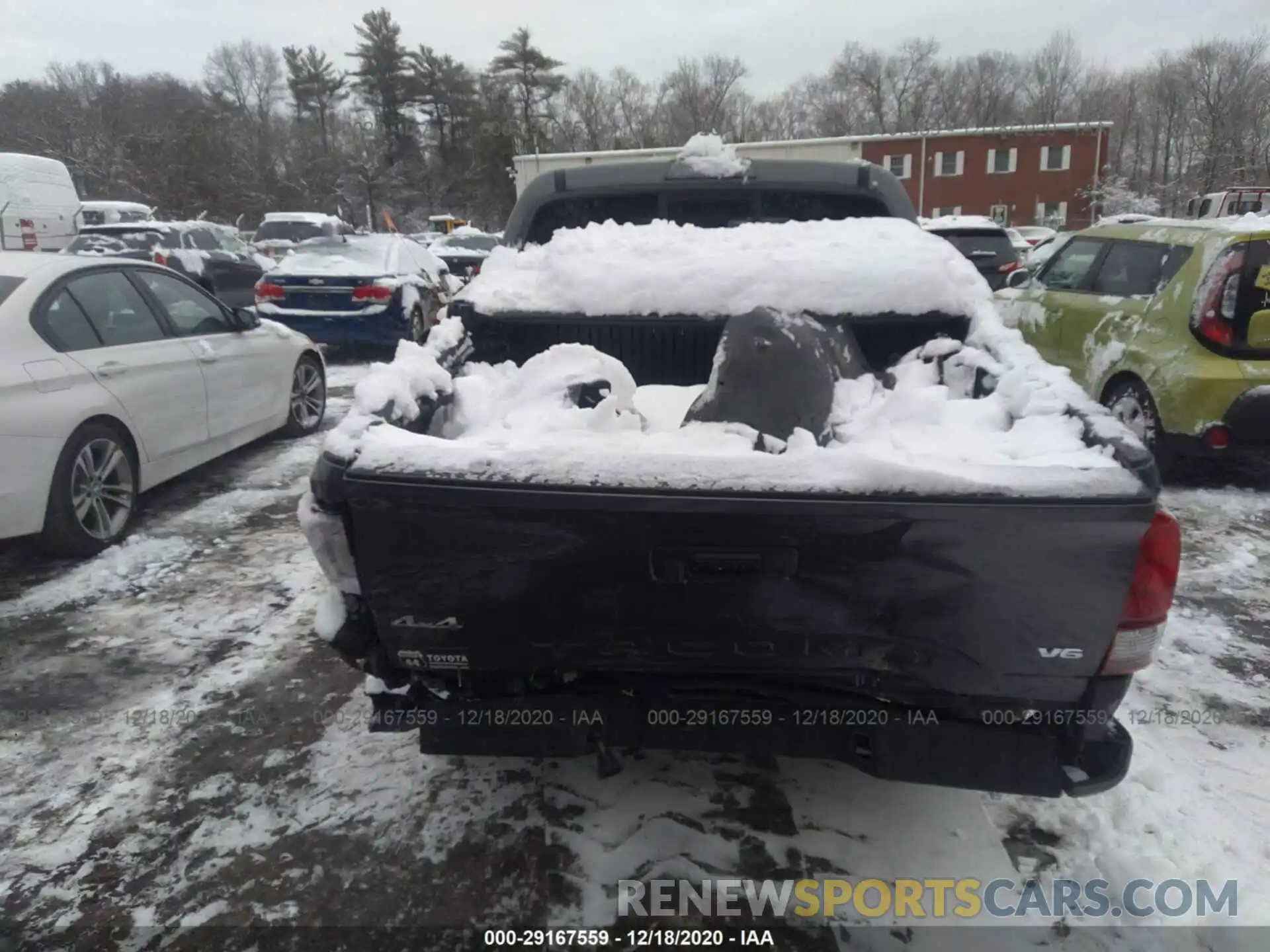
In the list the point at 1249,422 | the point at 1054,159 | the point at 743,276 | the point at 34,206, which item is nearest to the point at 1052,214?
the point at 1054,159

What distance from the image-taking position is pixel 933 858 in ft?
8.23

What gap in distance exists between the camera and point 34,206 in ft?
64.0

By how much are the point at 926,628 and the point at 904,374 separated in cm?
144

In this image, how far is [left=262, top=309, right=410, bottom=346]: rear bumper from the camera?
996cm

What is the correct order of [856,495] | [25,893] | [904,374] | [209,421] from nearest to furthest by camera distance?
[856,495] < [25,893] < [904,374] < [209,421]

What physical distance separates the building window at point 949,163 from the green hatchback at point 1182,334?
52755 millimetres

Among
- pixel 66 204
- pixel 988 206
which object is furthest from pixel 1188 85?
pixel 66 204

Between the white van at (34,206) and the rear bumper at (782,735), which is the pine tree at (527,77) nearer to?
the white van at (34,206)

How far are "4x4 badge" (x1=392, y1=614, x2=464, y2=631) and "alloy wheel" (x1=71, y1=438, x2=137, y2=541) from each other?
10.7 feet

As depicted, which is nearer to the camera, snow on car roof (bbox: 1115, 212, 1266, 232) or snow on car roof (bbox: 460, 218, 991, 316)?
snow on car roof (bbox: 460, 218, 991, 316)

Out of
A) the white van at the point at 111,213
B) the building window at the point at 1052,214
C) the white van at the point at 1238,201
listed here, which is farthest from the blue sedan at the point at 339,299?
the building window at the point at 1052,214

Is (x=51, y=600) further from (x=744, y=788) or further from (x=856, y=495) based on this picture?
(x=856, y=495)

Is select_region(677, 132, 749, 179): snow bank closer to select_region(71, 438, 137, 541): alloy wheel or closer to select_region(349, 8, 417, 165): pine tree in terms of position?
select_region(71, 438, 137, 541): alloy wheel

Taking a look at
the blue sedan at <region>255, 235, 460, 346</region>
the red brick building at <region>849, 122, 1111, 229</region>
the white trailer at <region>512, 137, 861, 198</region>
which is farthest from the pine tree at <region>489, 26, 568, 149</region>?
the blue sedan at <region>255, 235, 460, 346</region>
